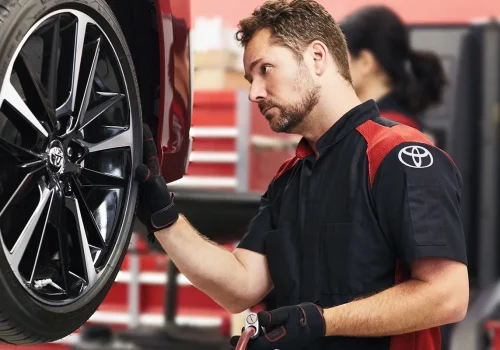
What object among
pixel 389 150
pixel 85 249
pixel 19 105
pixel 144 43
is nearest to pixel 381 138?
pixel 389 150

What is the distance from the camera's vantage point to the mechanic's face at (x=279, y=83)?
156 cm

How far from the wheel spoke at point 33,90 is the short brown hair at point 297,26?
49 centimetres

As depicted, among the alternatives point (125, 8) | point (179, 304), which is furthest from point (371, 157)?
point (179, 304)

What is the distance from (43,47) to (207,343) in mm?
2808

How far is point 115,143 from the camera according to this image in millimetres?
1429

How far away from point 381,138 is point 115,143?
51 cm

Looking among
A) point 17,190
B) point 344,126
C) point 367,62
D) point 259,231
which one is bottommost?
point 259,231

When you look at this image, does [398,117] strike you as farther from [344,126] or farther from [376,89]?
[344,126]

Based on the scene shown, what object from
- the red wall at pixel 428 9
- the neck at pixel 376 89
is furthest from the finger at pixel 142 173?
the red wall at pixel 428 9

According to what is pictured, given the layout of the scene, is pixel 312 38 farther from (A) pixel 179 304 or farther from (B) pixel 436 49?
(B) pixel 436 49

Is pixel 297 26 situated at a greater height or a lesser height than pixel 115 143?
greater

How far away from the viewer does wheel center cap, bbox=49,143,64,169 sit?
129cm

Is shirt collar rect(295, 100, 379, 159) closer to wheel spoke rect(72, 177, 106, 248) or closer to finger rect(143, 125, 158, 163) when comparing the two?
finger rect(143, 125, 158, 163)

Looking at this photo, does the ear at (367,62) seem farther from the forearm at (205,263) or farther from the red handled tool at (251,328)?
A: the red handled tool at (251,328)
